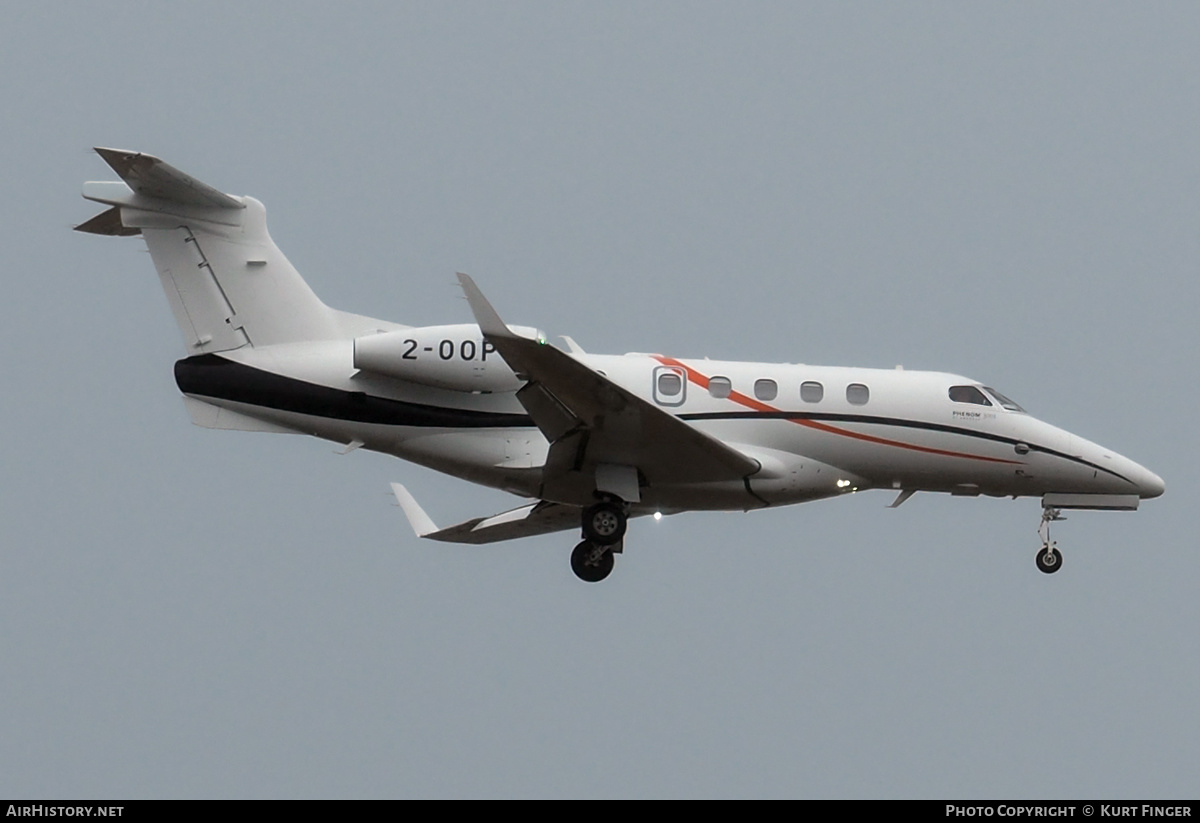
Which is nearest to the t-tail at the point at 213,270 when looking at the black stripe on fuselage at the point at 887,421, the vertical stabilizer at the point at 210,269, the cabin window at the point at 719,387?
the vertical stabilizer at the point at 210,269

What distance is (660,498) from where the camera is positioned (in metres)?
→ 21.8

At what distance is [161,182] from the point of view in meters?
21.0

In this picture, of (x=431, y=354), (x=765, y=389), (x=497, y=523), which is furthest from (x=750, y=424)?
(x=497, y=523)

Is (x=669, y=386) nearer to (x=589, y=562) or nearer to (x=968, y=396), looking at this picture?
(x=589, y=562)

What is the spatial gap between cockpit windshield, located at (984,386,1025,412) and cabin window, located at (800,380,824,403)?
8.37 feet

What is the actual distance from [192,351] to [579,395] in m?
5.29

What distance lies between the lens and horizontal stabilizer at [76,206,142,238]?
21.3 meters

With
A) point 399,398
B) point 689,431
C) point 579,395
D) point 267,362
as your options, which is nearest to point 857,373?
point 689,431

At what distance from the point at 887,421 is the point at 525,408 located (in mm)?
5081

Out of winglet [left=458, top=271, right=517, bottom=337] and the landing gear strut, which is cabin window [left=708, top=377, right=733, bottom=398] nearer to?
the landing gear strut

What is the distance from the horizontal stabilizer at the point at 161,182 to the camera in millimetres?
20266

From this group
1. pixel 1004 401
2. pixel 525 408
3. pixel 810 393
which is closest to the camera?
pixel 525 408

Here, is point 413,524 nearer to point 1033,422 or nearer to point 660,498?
point 660,498

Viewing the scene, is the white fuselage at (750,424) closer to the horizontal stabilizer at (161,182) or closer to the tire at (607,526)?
the tire at (607,526)
